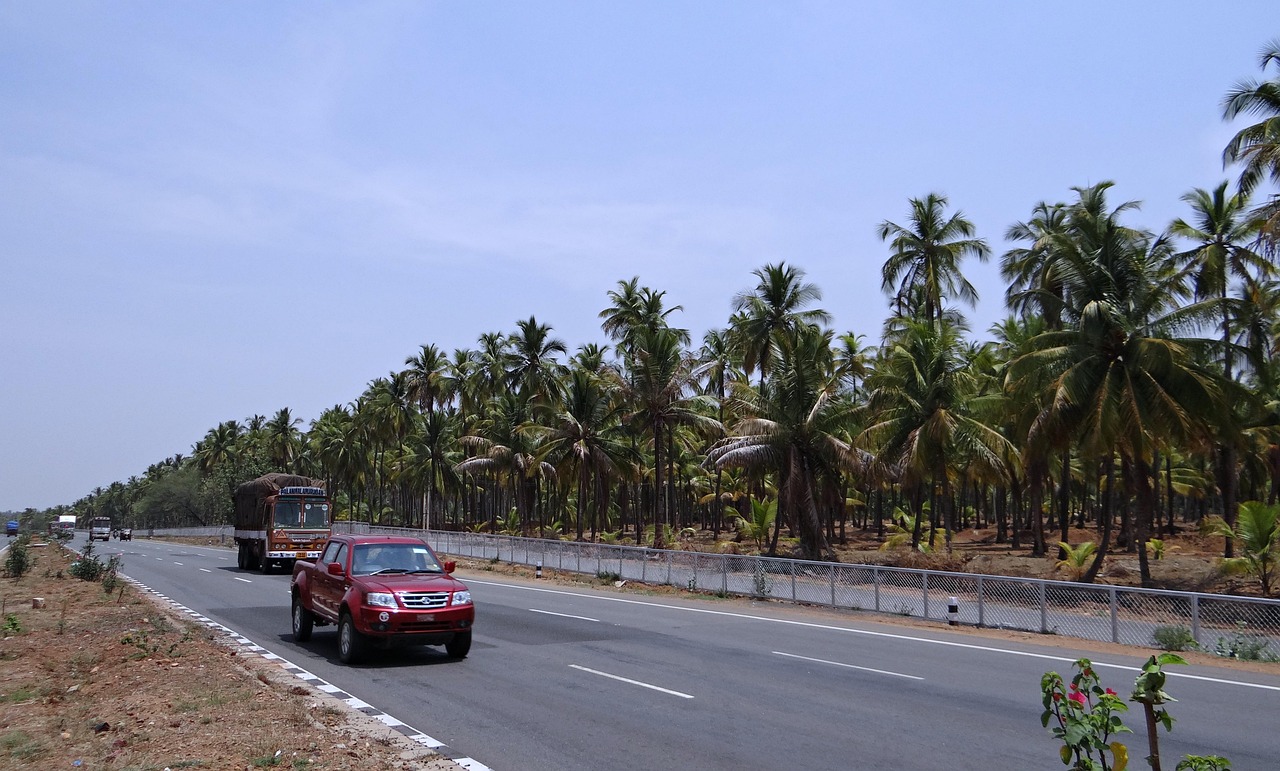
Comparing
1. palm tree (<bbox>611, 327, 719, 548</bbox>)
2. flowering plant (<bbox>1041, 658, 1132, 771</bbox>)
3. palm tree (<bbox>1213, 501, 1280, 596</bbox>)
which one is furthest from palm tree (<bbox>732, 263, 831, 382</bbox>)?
flowering plant (<bbox>1041, 658, 1132, 771</bbox>)

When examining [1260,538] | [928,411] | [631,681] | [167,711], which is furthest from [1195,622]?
[928,411]

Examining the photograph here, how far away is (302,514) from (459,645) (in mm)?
22108

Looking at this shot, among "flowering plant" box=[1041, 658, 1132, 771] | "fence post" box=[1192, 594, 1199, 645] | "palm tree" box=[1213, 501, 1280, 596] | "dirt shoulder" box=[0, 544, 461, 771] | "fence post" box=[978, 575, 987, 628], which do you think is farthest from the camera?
"palm tree" box=[1213, 501, 1280, 596]

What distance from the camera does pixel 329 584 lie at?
15.3 meters

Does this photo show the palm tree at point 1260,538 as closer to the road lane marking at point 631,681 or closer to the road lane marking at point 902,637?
the road lane marking at point 902,637

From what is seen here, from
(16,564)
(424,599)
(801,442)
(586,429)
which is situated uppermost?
(586,429)

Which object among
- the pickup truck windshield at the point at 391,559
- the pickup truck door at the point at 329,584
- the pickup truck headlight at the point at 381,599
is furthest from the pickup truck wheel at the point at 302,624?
the pickup truck headlight at the point at 381,599

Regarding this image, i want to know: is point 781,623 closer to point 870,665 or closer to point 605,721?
point 870,665

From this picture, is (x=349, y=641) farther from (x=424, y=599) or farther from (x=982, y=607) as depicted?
(x=982, y=607)

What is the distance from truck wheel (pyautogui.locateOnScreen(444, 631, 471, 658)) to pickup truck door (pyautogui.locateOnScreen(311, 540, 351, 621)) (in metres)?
1.87

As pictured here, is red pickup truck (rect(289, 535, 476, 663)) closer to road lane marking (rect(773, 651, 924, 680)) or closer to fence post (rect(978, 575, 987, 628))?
road lane marking (rect(773, 651, 924, 680))

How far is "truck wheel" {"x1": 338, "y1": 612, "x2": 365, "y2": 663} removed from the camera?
547 inches

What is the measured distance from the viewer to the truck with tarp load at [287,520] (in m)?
34.1

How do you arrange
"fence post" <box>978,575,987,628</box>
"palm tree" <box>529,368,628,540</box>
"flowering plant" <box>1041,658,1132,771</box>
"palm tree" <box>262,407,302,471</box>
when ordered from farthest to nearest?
"palm tree" <box>262,407,302,471</box> < "palm tree" <box>529,368,628,540</box> < "fence post" <box>978,575,987,628</box> < "flowering plant" <box>1041,658,1132,771</box>
